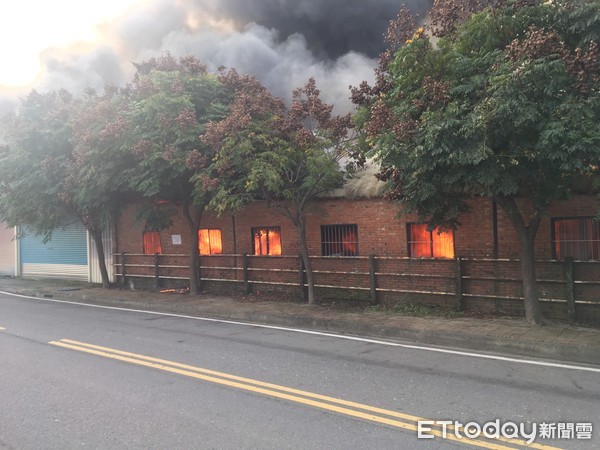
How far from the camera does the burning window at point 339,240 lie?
13.2m

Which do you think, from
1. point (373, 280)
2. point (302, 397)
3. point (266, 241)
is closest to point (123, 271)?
point (266, 241)

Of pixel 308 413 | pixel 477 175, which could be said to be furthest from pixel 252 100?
pixel 308 413

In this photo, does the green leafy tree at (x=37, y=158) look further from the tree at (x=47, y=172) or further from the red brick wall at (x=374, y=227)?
the red brick wall at (x=374, y=227)

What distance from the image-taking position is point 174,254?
17484 mm

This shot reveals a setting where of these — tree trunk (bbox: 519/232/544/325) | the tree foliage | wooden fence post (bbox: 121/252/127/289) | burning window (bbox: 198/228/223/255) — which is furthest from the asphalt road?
wooden fence post (bbox: 121/252/127/289)

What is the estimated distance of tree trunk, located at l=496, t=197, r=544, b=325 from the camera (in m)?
8.98

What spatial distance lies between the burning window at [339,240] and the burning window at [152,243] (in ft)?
23.9

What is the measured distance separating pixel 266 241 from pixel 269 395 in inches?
377

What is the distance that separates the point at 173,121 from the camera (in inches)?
474

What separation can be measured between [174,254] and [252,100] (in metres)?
7.40

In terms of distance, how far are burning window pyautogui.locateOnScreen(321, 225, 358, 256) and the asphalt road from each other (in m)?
4.51

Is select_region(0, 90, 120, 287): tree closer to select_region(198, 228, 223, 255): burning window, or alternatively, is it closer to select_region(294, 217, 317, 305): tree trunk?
select_region(198, 228, 223, 255): burning window

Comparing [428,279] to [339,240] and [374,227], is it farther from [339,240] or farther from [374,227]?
[339,240]

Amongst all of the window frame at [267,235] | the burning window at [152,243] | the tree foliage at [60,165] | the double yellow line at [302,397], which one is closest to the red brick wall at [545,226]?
the double yellow line at [302,397]
